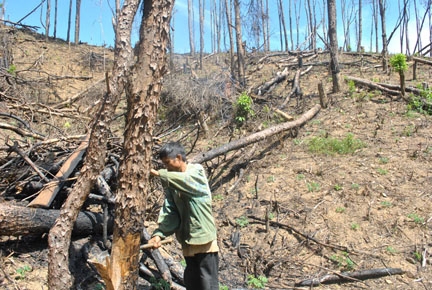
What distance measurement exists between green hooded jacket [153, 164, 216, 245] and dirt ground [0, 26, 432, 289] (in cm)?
133

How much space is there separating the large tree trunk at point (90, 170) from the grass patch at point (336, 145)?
490 centimetres

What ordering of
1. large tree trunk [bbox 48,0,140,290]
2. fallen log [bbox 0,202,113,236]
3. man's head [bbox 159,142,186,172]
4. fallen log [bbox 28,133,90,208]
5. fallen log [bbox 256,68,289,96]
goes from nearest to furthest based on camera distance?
man's head [bbox 159,142,186,172] → large tree trunk [bbox 48,0,140,290] → fallen log [bbox 0,202,113,236] → fallen log [bbox 28,133,90,208] → fallen log [bbox 256,68,289,96]

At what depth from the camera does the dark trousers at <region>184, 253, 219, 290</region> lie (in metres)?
3.34

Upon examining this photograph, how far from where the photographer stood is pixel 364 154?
7.52 m

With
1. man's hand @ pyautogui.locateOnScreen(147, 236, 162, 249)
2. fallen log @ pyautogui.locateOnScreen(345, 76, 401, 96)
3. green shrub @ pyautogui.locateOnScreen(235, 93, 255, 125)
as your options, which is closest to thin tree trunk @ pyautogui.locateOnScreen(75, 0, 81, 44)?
green shrub @ pyautogui.locateOnScreen(235, 93, 255, 125)

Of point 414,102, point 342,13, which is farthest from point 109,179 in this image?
point 342,13

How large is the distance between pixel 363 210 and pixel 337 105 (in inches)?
174

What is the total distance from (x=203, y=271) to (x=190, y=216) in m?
0.54

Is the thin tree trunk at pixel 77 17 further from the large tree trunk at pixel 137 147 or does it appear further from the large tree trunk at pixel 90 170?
the large tree trunk at pixel 137 147

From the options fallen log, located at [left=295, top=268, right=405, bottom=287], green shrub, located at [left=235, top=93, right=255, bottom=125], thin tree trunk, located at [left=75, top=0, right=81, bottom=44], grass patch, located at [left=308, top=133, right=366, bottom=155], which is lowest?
fallen log, located at [left=295, top=268, right=405, bottom=287]

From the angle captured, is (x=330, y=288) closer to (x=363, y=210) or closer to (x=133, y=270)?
(x=363, y=210)

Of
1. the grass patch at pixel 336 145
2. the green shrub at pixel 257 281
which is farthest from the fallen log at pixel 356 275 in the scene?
the grass patch at pixel 336 145

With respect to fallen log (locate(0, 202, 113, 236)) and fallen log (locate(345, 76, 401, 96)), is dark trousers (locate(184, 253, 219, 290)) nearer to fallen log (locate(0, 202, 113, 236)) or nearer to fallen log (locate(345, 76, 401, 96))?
fallen log (locate(0, 202, 113, 236))

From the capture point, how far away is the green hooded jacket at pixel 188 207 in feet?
9.98
